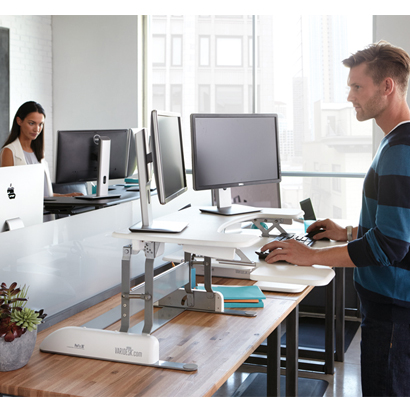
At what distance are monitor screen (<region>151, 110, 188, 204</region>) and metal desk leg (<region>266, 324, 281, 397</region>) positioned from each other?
0.67 metres

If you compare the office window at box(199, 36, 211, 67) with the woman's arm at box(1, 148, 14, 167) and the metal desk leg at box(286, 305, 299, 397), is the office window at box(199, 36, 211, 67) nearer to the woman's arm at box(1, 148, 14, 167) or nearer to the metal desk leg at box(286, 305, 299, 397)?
the woman's arm at box(1, 148, 14, 167)

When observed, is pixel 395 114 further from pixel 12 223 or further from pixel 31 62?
pixel 31 62

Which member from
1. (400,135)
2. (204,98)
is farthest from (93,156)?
(204,98)

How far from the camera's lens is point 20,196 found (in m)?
2.21

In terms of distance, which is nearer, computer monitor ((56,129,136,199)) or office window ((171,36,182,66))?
computer monitor ((56,129,136,199))

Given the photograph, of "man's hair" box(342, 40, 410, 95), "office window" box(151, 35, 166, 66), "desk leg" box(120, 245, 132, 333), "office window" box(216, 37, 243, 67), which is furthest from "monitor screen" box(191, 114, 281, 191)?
"office window" box(151, 35, 166, 66)

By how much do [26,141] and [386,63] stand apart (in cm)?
295

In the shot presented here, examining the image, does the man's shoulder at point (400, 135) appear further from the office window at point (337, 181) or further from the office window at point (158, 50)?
the office window at point (158, 50)

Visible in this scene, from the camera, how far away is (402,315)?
160 centimetres

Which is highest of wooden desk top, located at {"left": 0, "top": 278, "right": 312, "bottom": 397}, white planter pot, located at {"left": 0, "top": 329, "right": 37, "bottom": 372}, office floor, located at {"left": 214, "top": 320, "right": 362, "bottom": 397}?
white planter pot, located at {"left": 0, "top": 329, "right": 37, "bottom": 372}

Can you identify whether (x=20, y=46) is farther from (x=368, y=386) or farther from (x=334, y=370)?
(x=368, y=386)

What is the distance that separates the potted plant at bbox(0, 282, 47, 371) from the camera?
1431 millimetres

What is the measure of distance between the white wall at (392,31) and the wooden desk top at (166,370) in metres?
4.19

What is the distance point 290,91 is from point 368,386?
486cm
